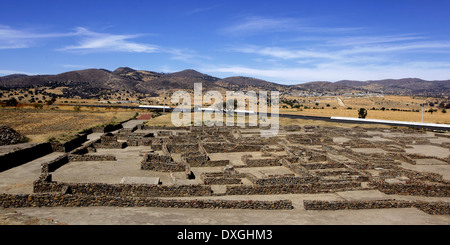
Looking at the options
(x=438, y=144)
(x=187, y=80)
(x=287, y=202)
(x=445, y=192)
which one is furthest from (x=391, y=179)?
(x=187, y=80)

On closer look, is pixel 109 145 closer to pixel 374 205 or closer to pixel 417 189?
pixel 374 205

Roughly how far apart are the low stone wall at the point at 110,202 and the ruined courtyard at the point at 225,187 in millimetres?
42

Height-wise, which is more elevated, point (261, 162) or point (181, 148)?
point (181, 148)

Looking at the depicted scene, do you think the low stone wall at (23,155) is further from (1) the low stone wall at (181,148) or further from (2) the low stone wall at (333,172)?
(2) the low stone wall at (333,172)

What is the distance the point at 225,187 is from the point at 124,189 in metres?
5.49

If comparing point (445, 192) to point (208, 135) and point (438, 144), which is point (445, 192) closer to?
point (438, 144)

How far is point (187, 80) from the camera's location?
173 meters

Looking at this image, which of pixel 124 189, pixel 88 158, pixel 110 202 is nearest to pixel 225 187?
pixel 124 189

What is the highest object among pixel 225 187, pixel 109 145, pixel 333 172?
pixel 109 145

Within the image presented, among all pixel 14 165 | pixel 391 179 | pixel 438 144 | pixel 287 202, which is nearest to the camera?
pixel 287 202

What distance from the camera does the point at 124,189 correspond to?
16.0 metres

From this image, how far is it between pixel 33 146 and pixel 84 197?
15.0 metres

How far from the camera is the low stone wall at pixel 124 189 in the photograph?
613 inches

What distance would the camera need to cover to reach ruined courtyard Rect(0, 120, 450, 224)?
1365cm
